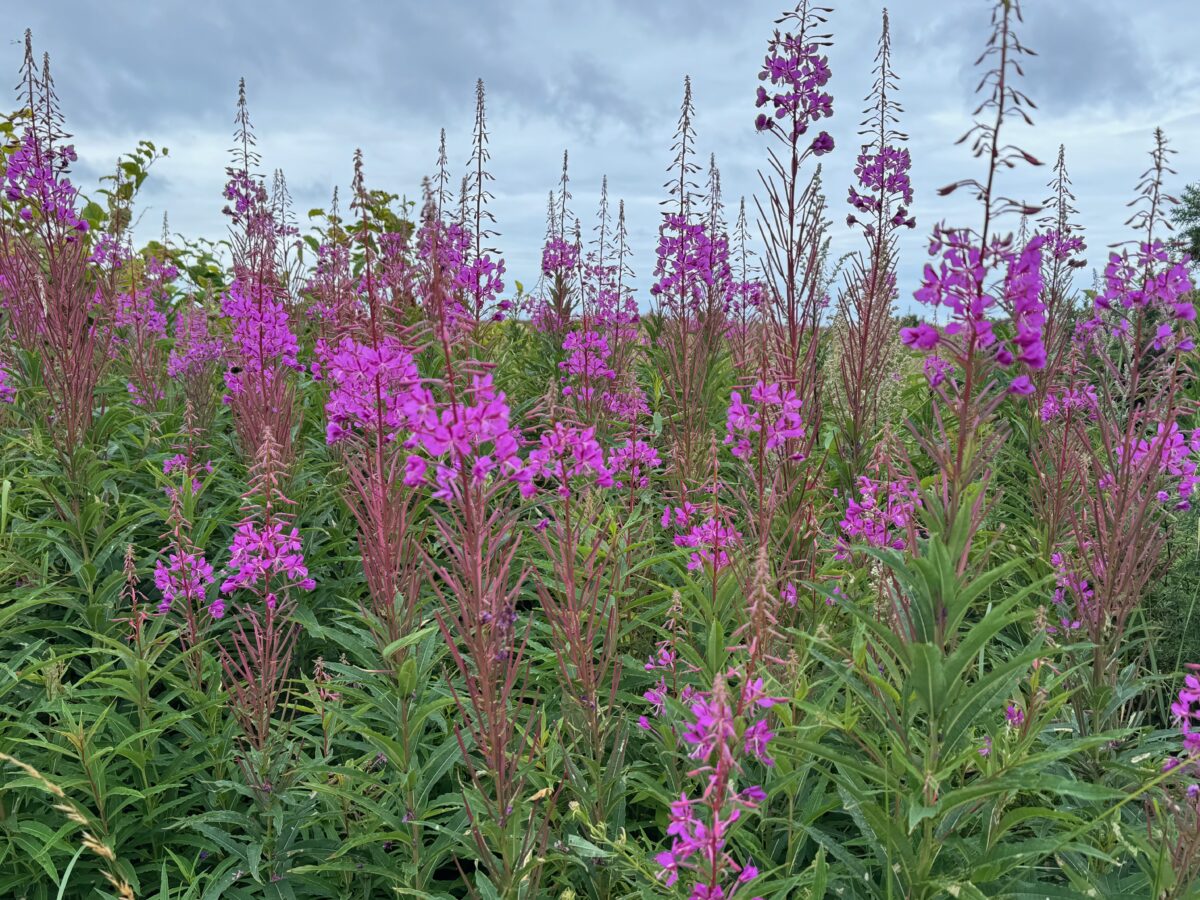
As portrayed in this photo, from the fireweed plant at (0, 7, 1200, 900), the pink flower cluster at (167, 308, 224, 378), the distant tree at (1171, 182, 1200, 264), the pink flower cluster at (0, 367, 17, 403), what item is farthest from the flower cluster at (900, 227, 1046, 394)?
the distant tree at (1171, 182, 1200, 264)

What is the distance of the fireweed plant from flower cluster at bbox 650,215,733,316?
0.70m

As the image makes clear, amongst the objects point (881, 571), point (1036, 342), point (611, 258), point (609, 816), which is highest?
point (611, 258)

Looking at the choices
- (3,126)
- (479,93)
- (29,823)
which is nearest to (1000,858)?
(29,823)

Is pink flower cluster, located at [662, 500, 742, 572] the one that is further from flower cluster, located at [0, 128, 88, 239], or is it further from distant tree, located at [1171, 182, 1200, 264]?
distant tree, located at [1171, 182, 1200, 264]

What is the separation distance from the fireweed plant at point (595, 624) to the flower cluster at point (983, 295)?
0.03ft

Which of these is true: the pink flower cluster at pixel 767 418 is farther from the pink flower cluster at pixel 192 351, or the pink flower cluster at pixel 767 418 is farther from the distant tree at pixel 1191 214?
the distant tree at pixel 1191 214

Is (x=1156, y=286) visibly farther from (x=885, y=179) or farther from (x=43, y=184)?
(x=43, y=184)

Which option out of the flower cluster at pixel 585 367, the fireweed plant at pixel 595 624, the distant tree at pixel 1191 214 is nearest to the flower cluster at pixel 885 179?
the fireweed plant at pixel 595 624

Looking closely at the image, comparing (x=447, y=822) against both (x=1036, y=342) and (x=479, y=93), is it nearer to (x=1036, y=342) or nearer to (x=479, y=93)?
(x=1036, y=342)

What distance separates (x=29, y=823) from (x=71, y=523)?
1.66 meters

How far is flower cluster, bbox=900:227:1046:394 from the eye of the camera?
1.77 metres

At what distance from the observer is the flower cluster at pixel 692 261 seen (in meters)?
5.93

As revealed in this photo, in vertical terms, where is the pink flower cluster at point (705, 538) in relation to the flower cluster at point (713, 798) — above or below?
above

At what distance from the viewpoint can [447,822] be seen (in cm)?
265
